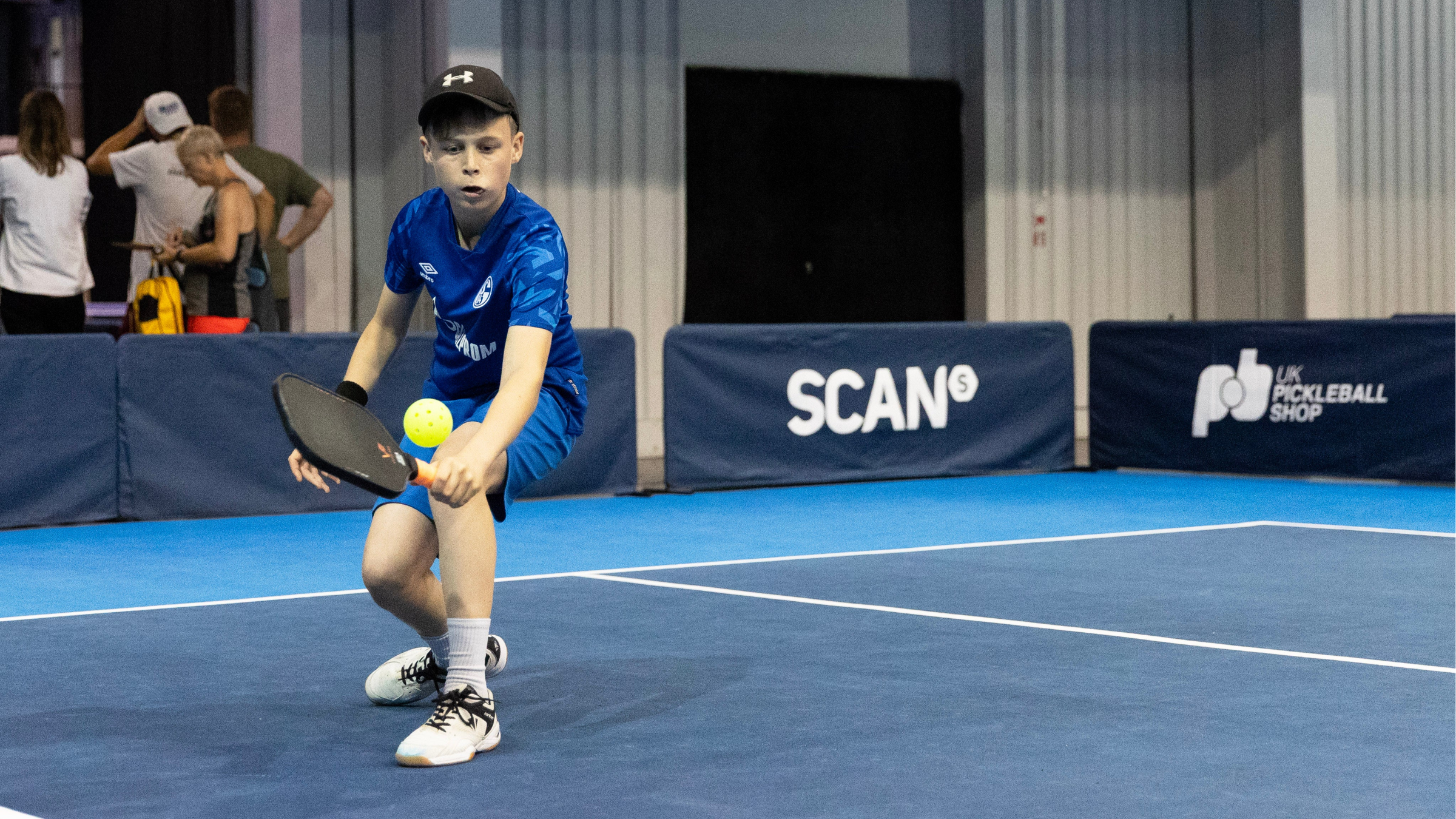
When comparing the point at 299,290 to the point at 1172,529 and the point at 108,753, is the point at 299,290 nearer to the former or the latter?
the point at 1172,529

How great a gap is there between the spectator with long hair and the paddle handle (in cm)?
772

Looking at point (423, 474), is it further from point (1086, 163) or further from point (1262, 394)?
point (1086, 163)

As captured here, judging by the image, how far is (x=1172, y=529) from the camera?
380 inches

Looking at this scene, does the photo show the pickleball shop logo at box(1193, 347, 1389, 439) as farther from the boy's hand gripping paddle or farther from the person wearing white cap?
the boy's hand gripping paddle

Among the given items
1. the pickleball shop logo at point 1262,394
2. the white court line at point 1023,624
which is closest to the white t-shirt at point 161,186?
the white court line at point 1023,624

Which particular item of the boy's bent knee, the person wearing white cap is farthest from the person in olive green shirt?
the boy's bent knee

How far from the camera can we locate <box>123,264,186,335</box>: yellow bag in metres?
10.8

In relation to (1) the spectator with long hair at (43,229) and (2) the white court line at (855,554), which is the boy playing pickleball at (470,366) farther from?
(1) the spectator with long hair at (43,229)

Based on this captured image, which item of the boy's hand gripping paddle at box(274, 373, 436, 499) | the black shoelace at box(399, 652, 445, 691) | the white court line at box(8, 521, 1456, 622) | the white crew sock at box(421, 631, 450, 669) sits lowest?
the white court line at box(8, 521, 1456, 622)

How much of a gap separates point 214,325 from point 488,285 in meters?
6.65

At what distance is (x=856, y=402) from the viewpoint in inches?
489

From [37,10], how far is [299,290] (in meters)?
2.78

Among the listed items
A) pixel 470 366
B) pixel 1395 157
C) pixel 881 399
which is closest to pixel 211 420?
pixel 881 399

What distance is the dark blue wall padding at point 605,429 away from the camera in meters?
11.4
